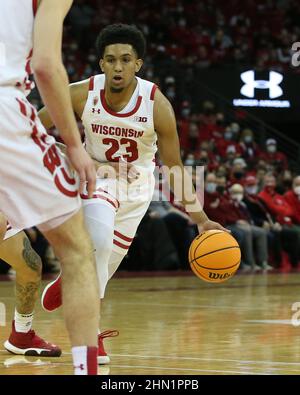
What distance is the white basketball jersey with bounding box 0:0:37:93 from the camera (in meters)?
4.15

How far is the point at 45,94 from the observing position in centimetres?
402

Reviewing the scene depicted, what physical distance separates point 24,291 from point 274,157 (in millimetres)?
15759

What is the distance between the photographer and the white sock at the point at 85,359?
4043mm

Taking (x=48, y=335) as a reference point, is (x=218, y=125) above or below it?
above

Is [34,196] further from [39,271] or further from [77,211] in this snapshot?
[39,271]

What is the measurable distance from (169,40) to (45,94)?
21.8m

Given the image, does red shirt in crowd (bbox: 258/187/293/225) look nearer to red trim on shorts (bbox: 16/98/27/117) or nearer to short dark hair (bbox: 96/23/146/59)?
short dark hair (bbox: 96/23/146/59)

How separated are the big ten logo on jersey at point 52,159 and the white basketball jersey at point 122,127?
2.43 meters

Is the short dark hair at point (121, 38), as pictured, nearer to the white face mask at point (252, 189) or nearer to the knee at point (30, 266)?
the knee at point (30, 266)

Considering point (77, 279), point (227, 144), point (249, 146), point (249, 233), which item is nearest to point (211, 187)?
point (249, 233)

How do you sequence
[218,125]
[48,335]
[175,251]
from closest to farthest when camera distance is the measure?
[48,335]
[175,251]
[218,125]

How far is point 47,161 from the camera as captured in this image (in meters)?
4.12
